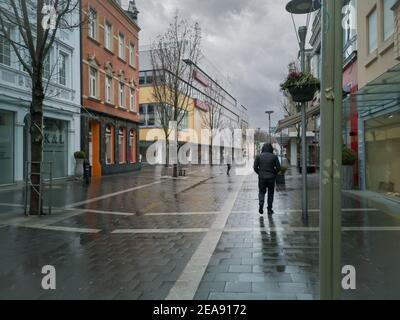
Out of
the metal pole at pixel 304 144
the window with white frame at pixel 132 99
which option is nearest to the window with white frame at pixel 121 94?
the window with white frame at pixel 132 99

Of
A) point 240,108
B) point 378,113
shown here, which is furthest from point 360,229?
point 240,108

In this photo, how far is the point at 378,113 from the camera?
46.5ft

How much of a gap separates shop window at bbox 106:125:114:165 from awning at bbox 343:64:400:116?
18.3 metres

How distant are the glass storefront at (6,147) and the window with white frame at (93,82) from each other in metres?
8.65

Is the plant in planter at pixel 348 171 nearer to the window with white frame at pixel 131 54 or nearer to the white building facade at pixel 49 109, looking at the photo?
the white building facade at pixel 49 109

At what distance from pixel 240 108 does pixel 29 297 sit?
329 ft

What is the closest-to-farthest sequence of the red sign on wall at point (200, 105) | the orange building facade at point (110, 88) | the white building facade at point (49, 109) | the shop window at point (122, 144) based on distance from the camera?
1. the white building facade at point (49, 109)
2. the orange building facade at point (110, 88)
3. the shop window at point (122, 144)
4. the red sign on wall at point (200, 105)

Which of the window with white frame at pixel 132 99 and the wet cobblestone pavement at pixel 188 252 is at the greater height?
the window with white frame at pixel 132 99

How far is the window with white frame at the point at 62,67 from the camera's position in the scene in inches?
873

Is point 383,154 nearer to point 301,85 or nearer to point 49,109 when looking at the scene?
point 301,85

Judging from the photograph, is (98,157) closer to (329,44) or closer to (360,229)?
(360,229)

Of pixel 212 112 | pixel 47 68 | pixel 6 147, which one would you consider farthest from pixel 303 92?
pixel 212 112

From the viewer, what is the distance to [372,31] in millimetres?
14359

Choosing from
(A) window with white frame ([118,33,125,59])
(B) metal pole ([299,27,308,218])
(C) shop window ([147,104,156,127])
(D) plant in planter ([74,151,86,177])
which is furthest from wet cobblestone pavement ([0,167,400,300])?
(C) shop window ([147,104,156,127])
